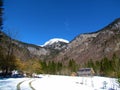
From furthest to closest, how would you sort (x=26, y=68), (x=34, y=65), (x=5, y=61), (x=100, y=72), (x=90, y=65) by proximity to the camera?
(x=90, y=65) < (x=100, y=72) < (x=34, y=65) < (x=26, y=68) < (x=5, y=61)

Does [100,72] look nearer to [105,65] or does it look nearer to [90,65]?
[105,65]

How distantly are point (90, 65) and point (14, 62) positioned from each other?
99.3 m

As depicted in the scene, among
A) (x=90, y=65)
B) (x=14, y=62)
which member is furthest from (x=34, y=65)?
(x=90, y=65)

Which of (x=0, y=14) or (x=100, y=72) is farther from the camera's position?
(x=100, y=72)

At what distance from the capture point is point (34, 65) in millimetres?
94375

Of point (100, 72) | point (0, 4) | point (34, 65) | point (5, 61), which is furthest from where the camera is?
point (100, 72)

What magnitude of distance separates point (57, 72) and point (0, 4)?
404 feet

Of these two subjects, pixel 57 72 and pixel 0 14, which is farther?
pixel 57 72

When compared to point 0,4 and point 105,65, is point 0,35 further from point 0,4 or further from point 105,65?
point 105,65

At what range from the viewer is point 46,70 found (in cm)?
16112

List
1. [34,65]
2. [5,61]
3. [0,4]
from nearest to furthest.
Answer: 1. [0,4]
2. [5,61]
3. [34,65]

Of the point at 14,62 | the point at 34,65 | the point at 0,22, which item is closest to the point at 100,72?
the point at 34,65

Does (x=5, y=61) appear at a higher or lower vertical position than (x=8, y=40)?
lower

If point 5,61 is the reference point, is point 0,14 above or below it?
above
